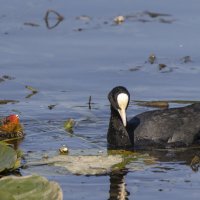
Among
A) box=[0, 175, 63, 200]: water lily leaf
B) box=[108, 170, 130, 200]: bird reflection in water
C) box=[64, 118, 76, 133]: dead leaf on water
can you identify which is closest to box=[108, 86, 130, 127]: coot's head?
box=[64, 118, 76, 133]: dead leaf on water

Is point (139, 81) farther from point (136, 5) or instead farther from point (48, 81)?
point (136, 5)

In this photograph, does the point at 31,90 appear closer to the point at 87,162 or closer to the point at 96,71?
the point at 96,71

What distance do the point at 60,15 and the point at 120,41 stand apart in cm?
148

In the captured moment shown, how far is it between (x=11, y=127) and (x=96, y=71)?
2.25m

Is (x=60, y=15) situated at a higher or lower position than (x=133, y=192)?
higher

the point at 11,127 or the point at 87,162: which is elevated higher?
the point at 11,127

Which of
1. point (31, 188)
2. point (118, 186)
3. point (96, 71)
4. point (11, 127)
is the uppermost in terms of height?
point (96, 71)

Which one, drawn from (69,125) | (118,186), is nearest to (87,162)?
(118,186)

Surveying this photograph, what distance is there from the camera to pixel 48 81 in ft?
36.1

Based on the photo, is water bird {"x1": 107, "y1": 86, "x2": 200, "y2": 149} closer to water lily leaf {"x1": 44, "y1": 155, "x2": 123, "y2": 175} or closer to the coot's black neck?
the coot's black neck

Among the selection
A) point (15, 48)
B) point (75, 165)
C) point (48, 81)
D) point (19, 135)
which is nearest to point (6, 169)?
point (75, 165)

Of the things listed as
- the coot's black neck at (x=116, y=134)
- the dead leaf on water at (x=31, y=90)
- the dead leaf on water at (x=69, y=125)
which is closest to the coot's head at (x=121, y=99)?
the coot's black neck at (x=116, y=134)

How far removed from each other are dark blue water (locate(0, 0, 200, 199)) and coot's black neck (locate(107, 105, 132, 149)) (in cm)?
11

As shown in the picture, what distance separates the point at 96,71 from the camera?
11.3 metres
